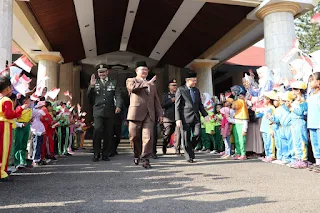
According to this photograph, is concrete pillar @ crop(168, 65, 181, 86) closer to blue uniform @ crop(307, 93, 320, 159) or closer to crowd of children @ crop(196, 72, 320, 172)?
crowd of children @ crop(196, 72, 320, 172)

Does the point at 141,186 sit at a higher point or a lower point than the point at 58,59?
lower

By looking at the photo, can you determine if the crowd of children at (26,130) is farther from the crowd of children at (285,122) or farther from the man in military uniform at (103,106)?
the crowd of children at (285,122)

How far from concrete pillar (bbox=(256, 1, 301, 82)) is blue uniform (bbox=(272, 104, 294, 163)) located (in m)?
3.07

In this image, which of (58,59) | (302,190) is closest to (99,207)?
(302,190)

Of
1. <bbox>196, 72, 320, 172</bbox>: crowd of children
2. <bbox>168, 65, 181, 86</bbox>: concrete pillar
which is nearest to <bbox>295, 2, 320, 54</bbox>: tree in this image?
<bbox>168, 65, 181, 86</bbox>: concrete pillar

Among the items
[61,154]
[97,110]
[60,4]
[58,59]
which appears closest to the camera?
[97,110]

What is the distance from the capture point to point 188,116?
214 inches

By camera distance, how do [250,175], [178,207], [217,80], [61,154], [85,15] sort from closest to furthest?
[178,207], [250,175], [61,154], [85,15], [217,80]

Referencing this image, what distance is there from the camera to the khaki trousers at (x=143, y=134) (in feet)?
15.5

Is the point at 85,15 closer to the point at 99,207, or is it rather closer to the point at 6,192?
the point at 6,192

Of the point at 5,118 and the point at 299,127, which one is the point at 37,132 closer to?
the point at 5,118

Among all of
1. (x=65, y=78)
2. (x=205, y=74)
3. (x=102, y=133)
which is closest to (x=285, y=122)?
(x=102, y=133)

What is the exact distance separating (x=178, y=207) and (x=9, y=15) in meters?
6.13

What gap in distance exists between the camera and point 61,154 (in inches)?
299
